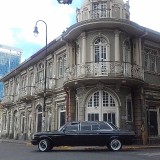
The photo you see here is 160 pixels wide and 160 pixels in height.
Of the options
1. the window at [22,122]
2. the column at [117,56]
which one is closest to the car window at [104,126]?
the column at [117,56]

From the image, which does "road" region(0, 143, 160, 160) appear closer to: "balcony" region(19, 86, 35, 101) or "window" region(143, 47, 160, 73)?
"window" region(143, 47, 160, 73)

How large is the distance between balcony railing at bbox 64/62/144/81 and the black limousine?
5.54 m

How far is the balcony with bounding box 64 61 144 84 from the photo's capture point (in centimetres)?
2083

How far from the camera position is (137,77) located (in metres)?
21.8

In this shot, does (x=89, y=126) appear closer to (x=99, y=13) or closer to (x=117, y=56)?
(x=117, y=56)

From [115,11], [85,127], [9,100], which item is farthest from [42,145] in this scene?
[9,100]

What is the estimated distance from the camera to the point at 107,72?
829 inches

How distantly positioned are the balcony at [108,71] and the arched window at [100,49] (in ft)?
3.57

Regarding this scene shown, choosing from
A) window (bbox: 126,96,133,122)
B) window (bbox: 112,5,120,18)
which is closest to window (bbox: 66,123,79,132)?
window (bbox: 126,96,133,122)

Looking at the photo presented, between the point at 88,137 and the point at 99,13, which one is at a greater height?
the point at 99,13

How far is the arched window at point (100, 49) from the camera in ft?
74.1

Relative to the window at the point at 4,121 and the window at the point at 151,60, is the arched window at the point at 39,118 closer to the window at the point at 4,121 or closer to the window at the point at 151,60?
the window at the point at 151,60

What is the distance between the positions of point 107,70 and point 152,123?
6411 mm

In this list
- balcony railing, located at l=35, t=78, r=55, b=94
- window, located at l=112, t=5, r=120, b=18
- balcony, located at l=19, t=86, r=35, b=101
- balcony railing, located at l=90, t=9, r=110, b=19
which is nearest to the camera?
balcony railing, located at l=90, t=9, r=110, b=19
